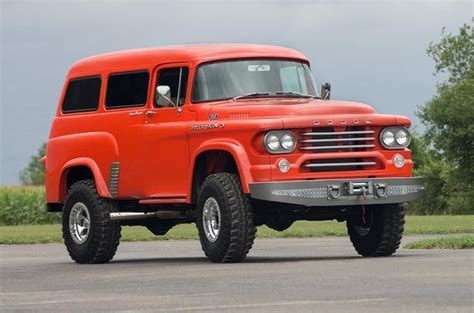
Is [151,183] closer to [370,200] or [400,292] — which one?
[370,200]

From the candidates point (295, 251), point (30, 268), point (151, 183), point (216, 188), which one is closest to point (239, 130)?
point (216, 188)

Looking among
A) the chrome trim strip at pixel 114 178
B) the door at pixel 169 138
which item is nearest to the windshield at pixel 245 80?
the door at pixel 169 138

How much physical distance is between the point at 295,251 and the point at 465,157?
248 ft

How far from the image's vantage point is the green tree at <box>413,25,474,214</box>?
309 feet

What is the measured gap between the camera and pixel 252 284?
14180 millimetres

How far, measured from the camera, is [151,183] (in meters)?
19.5

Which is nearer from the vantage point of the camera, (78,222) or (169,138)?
(169,138)

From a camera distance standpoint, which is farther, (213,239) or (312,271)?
(213,239)

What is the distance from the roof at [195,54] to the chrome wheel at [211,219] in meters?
2.20

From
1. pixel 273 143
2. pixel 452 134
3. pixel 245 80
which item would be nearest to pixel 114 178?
pixel 245 80

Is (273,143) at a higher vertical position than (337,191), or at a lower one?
higher

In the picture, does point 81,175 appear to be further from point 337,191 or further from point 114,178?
point 337,191

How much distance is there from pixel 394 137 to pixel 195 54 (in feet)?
9.52

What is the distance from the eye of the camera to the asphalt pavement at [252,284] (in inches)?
472
